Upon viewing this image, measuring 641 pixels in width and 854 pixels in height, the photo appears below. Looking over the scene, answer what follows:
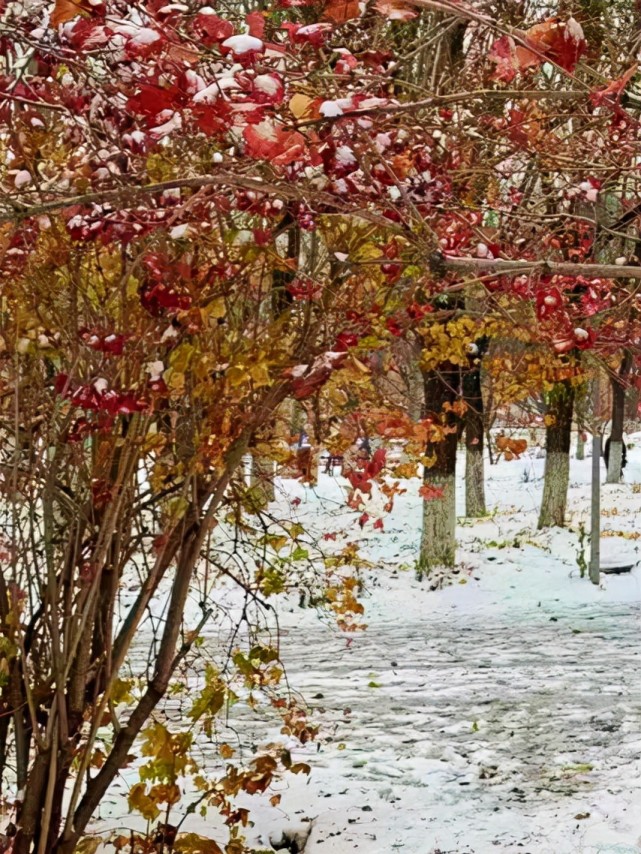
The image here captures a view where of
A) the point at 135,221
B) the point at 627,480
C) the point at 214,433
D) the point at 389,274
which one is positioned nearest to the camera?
the point at 135,221

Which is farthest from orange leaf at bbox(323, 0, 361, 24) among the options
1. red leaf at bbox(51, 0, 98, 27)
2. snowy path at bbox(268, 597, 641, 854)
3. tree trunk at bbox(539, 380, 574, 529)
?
tree trunk at bbox(539, 380, 574, 529)

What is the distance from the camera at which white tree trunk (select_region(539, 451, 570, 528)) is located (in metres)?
13.8

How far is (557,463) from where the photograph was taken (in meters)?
14.0

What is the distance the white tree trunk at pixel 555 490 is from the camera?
45.2ft

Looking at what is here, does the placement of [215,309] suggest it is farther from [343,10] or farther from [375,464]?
[343,10]

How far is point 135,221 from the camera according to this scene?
2459 millimetres

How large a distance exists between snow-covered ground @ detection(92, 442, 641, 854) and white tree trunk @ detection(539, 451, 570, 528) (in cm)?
138

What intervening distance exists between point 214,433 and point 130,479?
1.13ft

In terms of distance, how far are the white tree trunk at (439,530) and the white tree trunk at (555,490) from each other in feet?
10.4

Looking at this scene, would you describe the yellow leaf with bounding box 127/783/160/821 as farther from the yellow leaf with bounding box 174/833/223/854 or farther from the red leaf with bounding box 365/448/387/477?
the red leaf with bounding box 365/448/387/477

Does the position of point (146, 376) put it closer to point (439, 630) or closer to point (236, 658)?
point (236, 658)

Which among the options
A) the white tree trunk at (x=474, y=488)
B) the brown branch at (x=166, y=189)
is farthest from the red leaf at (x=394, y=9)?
the white tree trunk at (x=474, y=488)

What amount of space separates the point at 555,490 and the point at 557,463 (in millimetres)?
463

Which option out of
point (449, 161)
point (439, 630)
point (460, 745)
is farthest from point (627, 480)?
point (449, 161)
